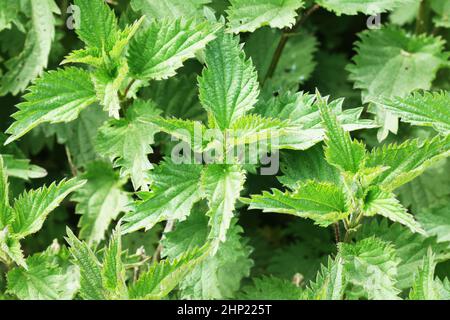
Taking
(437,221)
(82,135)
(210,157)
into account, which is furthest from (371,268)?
(82,135)

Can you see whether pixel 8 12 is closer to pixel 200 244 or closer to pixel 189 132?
pixel 189 132

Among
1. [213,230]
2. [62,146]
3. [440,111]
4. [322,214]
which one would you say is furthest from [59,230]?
[440,111]

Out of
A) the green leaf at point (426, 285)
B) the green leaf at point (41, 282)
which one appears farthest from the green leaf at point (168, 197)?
the green leaf at point (426, 285)

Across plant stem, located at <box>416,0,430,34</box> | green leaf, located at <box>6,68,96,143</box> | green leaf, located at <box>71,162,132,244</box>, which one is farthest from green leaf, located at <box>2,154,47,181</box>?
plant stem, located at <box>416,0,430,34</box>

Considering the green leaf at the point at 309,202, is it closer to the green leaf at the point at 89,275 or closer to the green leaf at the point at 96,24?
the green leaf at the point at 89,275

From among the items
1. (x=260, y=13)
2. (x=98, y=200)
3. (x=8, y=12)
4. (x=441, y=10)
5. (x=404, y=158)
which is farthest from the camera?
(x=441, y=10)

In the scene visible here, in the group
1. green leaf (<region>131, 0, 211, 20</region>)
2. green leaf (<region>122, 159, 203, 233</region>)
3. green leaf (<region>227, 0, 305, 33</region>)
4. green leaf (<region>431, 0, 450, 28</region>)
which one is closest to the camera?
green leaf (<region>122, 159, 203, 233</region>)

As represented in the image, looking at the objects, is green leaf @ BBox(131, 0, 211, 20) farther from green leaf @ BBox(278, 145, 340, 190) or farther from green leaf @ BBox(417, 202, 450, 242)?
green leaf @ BBox(417, 202, 450, 242)

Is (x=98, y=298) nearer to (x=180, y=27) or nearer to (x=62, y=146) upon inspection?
(x=180, y=27)
